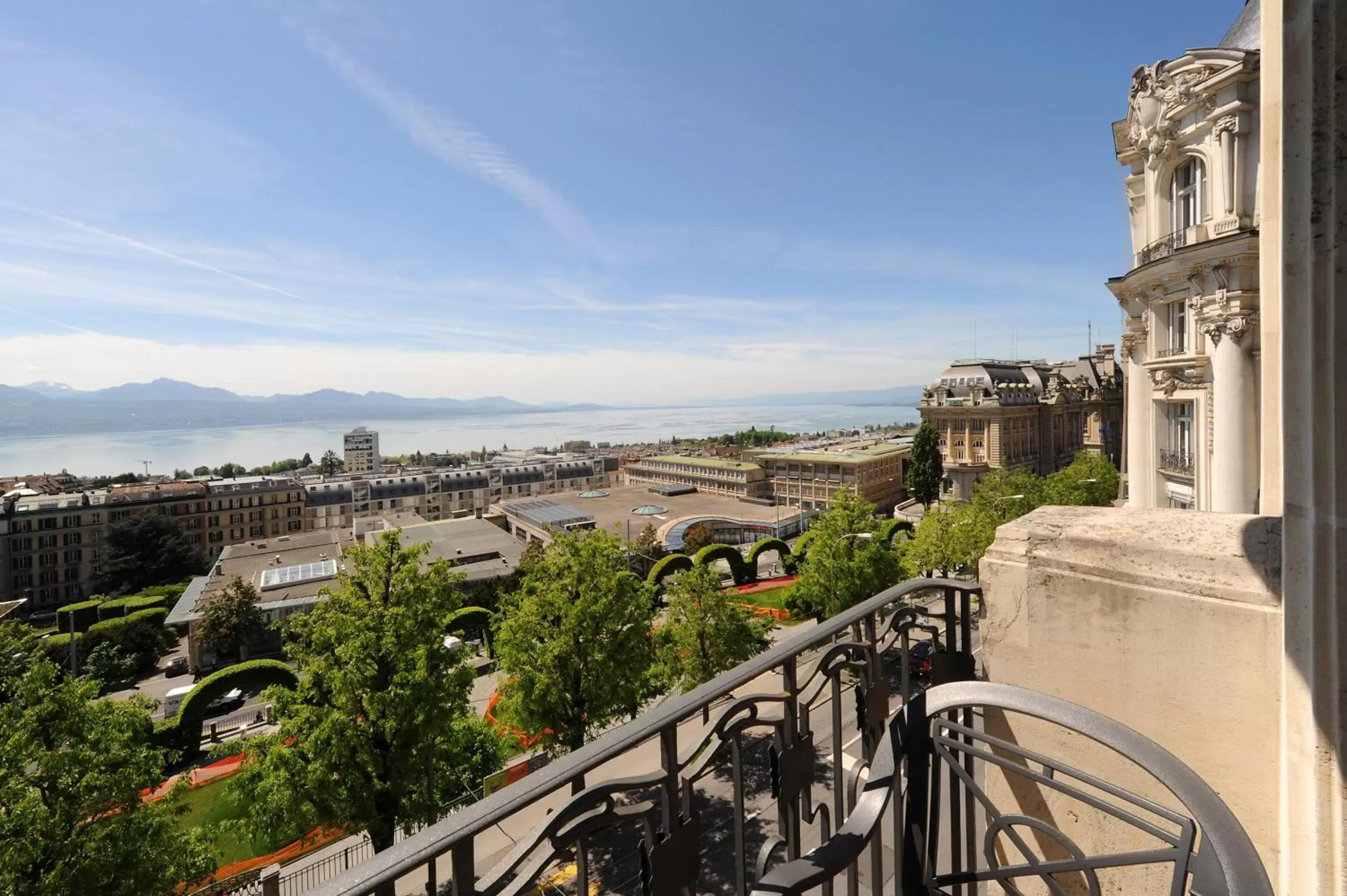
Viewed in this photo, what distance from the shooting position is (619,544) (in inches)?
607

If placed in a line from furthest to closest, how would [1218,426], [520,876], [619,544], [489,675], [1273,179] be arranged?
[489,675] < [619,544] < [1218,426] < [1273,179] < [520,876]

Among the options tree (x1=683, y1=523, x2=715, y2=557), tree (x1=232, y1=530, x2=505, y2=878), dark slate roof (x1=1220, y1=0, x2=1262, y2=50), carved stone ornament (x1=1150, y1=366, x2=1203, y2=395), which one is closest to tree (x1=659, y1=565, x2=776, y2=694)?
tree (x1=232, y1=530, x2=505, y2=878)

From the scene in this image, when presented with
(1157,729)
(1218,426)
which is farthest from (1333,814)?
(1218,426)

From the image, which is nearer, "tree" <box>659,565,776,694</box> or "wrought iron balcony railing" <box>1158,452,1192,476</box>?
"tree" <box>659,565,776,694</box>

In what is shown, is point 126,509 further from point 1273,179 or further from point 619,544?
point 1273,179

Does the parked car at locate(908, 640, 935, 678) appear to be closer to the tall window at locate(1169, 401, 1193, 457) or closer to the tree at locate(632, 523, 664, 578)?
the tall window at locate(1169, 401, 1193, 457)

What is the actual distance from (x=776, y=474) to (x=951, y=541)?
2159 inches

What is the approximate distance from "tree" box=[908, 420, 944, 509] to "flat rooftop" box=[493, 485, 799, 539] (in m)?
12.1

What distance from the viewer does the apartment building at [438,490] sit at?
71.8 m

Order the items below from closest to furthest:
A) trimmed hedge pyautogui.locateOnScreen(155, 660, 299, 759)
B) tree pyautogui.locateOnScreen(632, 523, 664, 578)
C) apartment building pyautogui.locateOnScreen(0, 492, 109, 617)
Result: trimmed hedge pyautogui.locateOnScreen(155, 660, 299, 759) → tree pyautogui.locateOnScreen(632, 523, 664, 578) → apartment building pyautogui.locateOnScreen(0, 492, 109, 617)

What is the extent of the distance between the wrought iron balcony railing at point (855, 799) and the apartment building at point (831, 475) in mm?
63016

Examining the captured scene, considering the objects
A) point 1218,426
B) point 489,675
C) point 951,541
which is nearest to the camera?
point 1218,426

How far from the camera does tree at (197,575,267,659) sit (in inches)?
1166

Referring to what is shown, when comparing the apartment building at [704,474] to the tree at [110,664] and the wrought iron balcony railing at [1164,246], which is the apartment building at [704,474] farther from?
the wrought iron balcony railing at [1164,246]
